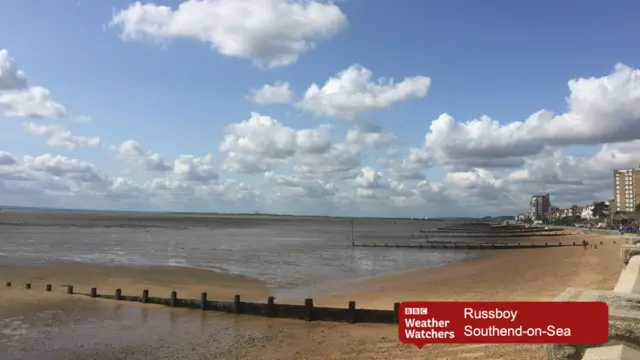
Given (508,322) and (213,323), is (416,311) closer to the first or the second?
(508,322)

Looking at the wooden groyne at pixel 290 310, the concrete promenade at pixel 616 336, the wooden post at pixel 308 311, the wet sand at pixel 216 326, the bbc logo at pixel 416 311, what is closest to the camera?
the concrete promenade at pixel 616 336

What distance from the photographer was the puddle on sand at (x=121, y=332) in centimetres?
1500

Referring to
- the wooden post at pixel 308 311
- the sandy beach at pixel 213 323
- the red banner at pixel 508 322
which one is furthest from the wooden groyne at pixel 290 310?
the red banner at pixel 508 322

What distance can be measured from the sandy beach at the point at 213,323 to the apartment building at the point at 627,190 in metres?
181

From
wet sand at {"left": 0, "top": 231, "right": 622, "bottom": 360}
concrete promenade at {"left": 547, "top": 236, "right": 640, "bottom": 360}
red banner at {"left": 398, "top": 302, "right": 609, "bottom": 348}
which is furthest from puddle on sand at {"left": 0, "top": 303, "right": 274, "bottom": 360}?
concrete promenade at {"left": 547, "top": 236, "right": 640, "bottom": 360}

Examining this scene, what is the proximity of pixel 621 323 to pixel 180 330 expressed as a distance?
1575 centimetres

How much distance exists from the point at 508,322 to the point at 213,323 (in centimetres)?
1447

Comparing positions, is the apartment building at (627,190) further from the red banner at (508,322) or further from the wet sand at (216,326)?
the red banner at (508,322)

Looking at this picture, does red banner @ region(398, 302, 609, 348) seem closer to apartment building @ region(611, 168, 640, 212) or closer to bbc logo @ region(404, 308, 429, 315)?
bbc logo @ region(404, 308, 429, 315)

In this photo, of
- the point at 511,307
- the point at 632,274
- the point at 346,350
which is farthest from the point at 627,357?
the point at 346,350

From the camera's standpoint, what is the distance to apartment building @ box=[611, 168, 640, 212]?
185038 mm

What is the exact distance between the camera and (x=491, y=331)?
6.60 m

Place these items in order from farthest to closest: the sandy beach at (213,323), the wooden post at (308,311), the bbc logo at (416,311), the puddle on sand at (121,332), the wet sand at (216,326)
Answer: the wooden post at (308,311), the puddle on sand at (121,332), the sandy beach at (213,323), the wet sand at (216,326), the bbc logo at (416,311)

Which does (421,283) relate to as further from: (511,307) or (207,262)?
(511,307)
